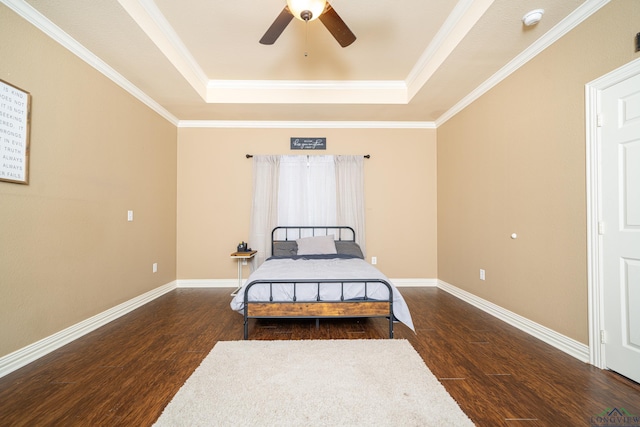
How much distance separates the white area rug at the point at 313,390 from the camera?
1436 millimetres

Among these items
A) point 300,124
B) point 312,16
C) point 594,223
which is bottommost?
point 594,223

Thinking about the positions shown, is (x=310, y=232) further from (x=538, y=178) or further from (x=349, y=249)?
(x=538, y=178)

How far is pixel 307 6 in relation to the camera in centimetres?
182

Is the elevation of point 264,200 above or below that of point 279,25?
below

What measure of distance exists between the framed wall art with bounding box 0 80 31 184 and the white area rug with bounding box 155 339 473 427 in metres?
1.91

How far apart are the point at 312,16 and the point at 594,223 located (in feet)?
8.10

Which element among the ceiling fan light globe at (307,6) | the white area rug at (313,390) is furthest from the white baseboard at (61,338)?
the ceiling fan light globe at (307,6)

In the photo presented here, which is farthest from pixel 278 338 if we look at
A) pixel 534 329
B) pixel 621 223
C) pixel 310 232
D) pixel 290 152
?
pixel 290 152

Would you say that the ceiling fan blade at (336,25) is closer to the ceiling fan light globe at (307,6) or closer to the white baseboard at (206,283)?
the ceiling fan light globe at (307,6)

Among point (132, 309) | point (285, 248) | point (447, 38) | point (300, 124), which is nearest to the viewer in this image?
point (447, 38)

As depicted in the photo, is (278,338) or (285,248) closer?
(278,338)

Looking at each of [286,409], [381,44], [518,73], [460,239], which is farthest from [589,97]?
[286,409]

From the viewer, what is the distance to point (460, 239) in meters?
3.74

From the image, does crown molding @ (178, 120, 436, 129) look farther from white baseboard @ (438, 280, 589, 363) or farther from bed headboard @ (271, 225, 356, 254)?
white baseboard @ (438, 280, 589, 363)
